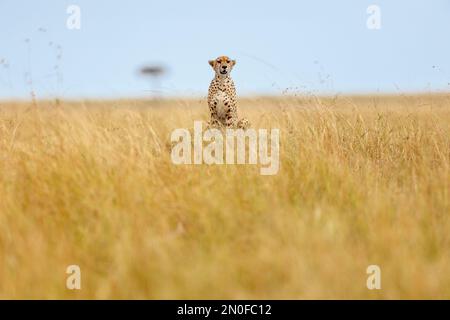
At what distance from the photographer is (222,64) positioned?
584cm

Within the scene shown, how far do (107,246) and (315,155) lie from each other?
159 cm

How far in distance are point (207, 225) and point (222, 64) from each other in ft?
11.7

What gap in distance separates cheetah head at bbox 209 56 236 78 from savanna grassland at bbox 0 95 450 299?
7.03ft

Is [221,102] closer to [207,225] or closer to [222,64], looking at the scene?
[222,64]

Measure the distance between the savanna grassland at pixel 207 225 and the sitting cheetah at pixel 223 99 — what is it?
215cm

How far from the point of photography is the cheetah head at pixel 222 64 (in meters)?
5.83

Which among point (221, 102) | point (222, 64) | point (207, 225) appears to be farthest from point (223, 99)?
point (207, 225)

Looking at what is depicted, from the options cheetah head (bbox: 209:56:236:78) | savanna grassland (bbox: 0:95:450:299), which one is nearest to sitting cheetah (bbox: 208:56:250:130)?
cheetah head (bbox: 209:56:236:78)

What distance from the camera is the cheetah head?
5.83 m

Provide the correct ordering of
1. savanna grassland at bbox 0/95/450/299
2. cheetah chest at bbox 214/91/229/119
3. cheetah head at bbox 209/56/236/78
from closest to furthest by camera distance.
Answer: savanna grassland at bbox 0/95/450/299
cheetah head at bbox 209/56/236/78
cheetah chest at bbox 214/91/229/119

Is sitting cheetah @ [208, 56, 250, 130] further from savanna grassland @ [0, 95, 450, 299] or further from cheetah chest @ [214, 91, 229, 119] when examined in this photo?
savanna grassland @ [0, 95, 450, 299]

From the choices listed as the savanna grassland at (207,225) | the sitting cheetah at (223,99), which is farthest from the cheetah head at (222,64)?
the savanna grassland at (207,225)
